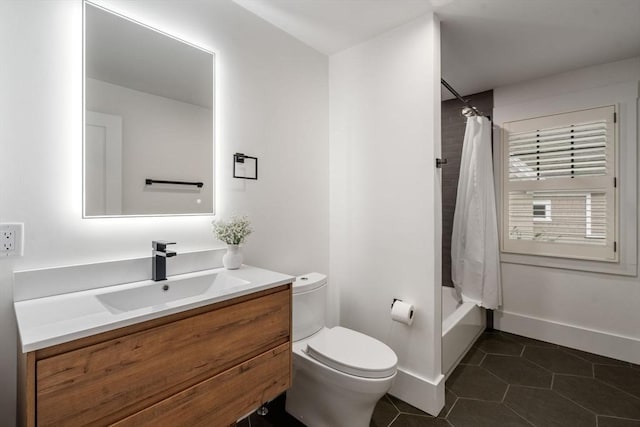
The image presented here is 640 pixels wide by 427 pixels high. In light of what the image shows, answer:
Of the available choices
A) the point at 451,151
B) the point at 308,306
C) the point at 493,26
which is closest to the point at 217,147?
the point at 308,306

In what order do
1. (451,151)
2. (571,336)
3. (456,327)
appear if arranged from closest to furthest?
1. (456,327)
2. (571,336)
3. (451,151)

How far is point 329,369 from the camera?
1.58 metres

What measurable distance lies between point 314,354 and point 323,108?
5.85 feet

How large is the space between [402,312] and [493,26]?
6.43ft

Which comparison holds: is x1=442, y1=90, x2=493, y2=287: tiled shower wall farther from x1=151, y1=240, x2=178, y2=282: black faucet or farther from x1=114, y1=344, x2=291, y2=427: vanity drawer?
x1=151, y1=240, x2=178, y2=282: black faucet

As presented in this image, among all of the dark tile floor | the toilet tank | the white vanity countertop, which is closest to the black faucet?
the white vanity countertop

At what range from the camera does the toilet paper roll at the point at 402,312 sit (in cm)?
196

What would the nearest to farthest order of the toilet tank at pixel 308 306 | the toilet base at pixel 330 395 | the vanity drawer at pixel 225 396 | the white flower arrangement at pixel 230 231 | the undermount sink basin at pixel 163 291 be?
the vanity drawer at pixel 225 396
the undermount sink basin at pixel 163 291
the toilet base at pixel 330 395
the white flower arrangement at pixel 230 231
the toilet tank at pixel 308 306

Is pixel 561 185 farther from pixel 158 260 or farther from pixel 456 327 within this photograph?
pixel 158 260

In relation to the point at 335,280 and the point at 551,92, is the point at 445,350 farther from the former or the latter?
the point at 551,92

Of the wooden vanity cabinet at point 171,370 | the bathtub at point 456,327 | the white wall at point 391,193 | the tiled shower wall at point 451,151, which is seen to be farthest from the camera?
the tiled shower wall at point 451,151

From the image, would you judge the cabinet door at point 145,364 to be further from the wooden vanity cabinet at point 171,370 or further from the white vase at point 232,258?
the white vase at point 232,258

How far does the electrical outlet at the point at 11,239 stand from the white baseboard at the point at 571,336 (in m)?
3.61

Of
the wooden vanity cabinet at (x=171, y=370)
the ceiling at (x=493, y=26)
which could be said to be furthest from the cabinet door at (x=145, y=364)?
the ceiling at (x=493, y=26)
